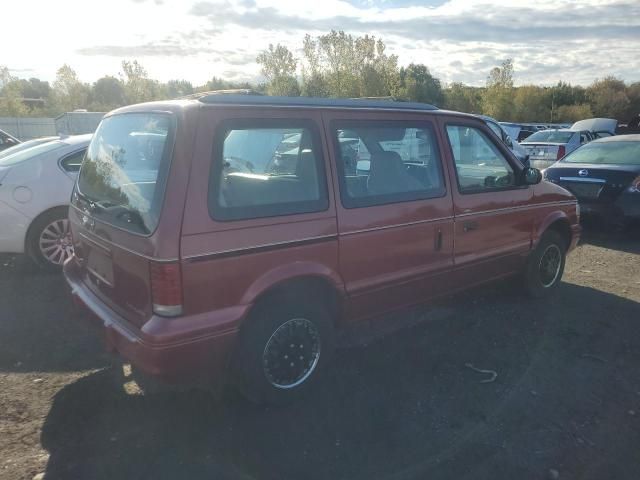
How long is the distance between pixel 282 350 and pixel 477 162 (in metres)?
2.50

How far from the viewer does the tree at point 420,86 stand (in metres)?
42.4

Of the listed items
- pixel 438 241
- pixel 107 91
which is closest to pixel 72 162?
pixel 438 241

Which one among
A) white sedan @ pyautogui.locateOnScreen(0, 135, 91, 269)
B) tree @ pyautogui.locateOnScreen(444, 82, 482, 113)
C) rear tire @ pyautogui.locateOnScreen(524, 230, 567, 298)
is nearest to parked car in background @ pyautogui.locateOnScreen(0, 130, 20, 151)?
white sedan @ pyautogui.locateOnScreen(0, 135, 91, 269)

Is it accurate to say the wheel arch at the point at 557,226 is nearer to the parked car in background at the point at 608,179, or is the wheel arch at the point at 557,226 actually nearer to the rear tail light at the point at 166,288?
the parked car in background at the point at 608,179

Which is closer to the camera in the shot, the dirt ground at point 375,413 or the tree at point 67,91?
the dirt ground at point 375,413

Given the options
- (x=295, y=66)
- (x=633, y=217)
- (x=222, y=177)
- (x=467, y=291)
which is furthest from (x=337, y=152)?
(x=295, y=66)

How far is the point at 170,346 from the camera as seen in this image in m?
2.71

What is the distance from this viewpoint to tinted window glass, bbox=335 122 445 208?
349 centimetres

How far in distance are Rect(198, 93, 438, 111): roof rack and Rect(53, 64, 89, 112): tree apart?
4698 cm

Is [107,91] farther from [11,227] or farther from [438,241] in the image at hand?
[438,241]

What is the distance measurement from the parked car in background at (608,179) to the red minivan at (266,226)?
4069mm

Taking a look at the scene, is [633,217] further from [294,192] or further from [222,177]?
[222,177]

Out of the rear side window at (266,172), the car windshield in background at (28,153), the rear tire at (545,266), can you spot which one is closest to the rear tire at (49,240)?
the car windshield in background at (28,153)

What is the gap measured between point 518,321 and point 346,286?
2.14m
